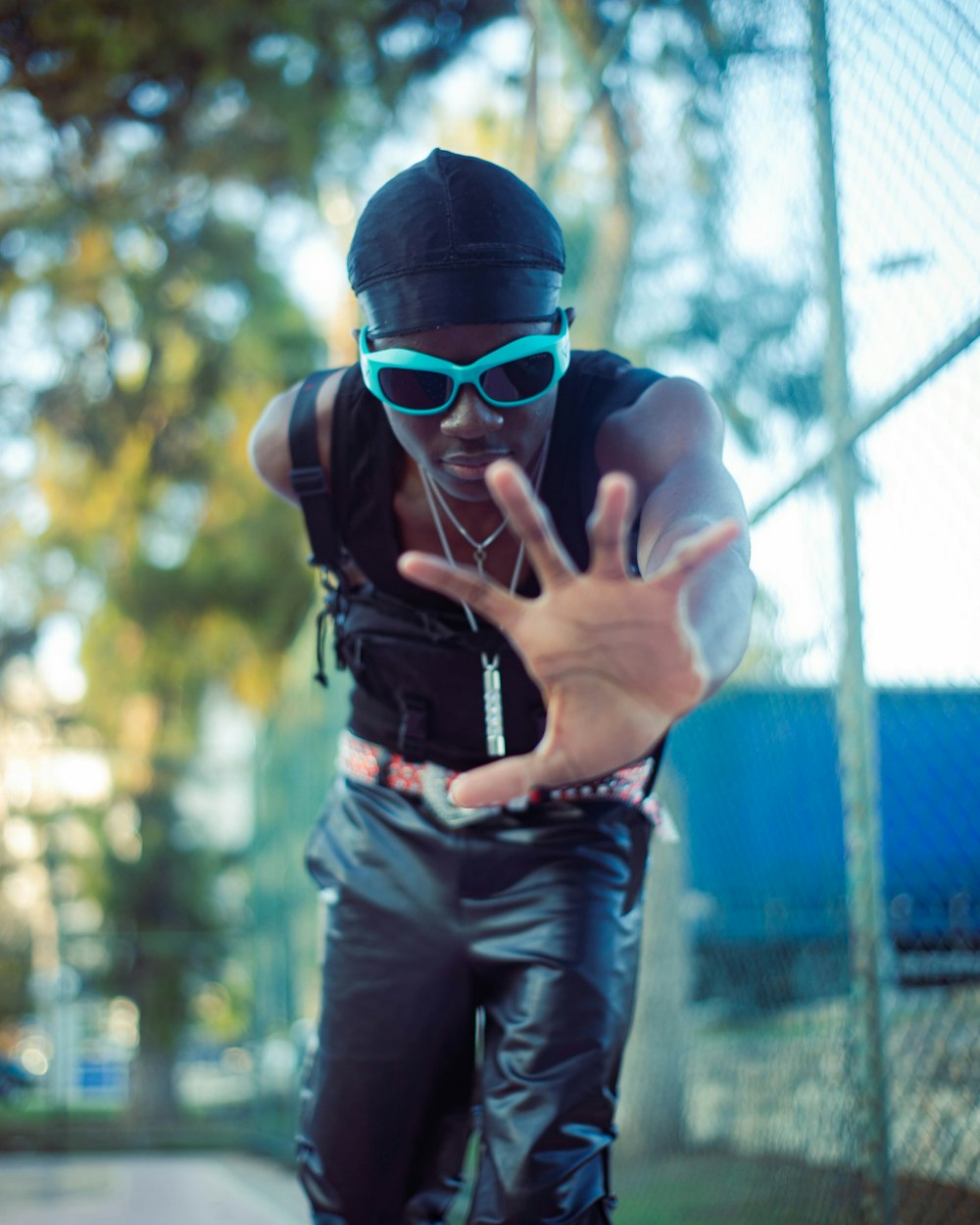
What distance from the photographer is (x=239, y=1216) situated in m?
5.68

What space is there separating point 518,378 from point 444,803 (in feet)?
2.53

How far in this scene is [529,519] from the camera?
1364 millimetres

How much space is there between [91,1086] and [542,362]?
11612 mm

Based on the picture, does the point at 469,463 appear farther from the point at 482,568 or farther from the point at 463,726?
the point at 463,726

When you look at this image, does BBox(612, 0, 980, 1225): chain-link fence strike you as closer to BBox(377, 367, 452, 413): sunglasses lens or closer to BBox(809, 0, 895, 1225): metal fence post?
BBox(809, 0, 895, 1225): metal fence post

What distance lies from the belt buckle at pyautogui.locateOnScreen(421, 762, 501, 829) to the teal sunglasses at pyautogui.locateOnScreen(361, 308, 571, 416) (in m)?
0.68

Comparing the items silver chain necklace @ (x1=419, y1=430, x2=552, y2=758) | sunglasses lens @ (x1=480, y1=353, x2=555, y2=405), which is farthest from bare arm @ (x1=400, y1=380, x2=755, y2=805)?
silver chain necklace @ (x1=419, y1=430, x2=552, y2=758)

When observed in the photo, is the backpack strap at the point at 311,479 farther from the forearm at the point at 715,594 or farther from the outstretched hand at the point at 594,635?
the outstretched hand at the point at 594,635

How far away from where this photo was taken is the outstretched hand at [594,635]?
4.45 feet

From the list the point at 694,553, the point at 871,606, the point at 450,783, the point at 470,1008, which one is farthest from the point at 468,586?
the point at 871,606

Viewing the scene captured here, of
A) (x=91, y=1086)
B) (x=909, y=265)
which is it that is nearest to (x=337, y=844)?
(x=909, y=265)

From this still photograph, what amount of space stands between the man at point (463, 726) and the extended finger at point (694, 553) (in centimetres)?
38

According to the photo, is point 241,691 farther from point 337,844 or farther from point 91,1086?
point 337,844

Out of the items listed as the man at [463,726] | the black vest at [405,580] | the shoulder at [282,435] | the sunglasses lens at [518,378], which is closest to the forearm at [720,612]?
the man at [463,726]
